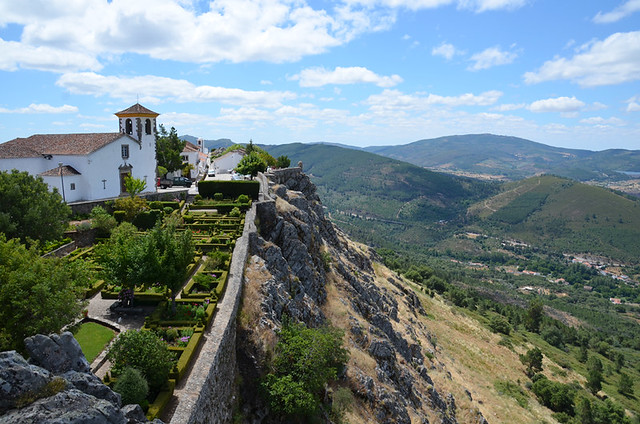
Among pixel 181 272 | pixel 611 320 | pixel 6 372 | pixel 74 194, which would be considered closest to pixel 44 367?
pixel 6 372

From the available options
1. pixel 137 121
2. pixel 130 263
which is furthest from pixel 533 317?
pixel 130 263

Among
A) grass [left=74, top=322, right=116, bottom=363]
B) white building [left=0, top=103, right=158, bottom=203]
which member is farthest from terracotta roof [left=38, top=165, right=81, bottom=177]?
grass [left=74, top=322, right=116, bottom=363]

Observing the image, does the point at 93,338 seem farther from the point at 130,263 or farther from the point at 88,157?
the point at 88,157

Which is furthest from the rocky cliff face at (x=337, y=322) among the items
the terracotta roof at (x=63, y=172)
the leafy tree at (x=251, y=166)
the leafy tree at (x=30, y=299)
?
the terracotta roof at (x=63, y=172)

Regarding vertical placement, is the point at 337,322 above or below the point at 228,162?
below

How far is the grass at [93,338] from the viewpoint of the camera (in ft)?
61.9

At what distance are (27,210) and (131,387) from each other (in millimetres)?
23524

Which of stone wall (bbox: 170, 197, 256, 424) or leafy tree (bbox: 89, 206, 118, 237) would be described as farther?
leafy tree (bbox: 89, 206, 118, 237)

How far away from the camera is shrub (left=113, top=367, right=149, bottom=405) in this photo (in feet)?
47.3

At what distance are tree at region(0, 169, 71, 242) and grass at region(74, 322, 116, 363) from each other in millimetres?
13278

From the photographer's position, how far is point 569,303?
19662 cm

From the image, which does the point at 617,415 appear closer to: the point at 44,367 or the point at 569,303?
the point at 44,367

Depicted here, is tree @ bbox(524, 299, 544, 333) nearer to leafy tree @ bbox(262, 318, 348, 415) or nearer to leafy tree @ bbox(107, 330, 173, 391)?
leafy tree @ bbox(262, 318, 348, 415)

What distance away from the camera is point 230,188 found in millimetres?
50500
